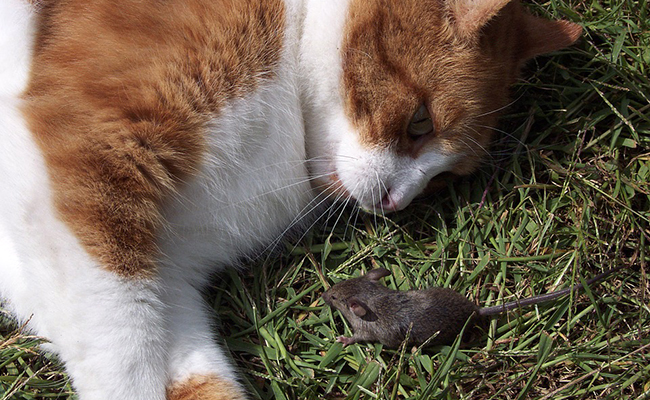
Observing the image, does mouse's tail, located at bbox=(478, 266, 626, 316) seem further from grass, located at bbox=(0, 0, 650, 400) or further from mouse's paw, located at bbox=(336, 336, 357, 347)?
mouse's paw, located at bbox=(336, 336, 357, 347)

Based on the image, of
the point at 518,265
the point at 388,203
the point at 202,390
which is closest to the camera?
the point at 202,390

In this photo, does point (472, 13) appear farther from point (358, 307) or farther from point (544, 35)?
point (358, 307)

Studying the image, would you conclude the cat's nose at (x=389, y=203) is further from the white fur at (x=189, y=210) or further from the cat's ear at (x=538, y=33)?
the cat's ear at (x=538, y=33)

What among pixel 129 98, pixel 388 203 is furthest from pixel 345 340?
pixel 129 98

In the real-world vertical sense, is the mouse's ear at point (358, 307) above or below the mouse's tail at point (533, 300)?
above

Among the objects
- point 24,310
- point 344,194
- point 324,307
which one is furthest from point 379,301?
point 24,310

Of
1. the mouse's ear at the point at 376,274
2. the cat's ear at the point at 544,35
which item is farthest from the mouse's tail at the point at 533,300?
the cat's ear at the point at 544,35
